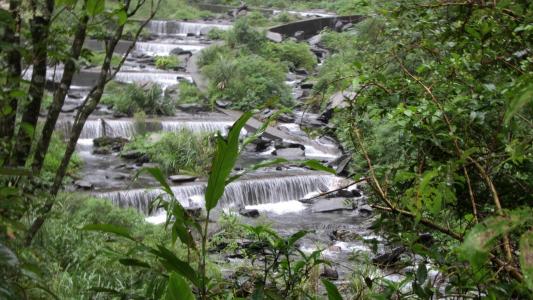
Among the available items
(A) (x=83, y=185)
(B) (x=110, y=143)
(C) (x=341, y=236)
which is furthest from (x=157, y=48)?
(C) (x=341, y=236)

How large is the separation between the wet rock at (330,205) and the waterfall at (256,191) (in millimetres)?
436

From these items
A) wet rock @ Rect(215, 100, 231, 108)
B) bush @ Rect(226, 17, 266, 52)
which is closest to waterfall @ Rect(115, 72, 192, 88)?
wet rock @ Rect(215, 100, 231, 108)

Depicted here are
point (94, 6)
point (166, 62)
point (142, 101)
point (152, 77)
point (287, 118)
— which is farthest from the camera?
point (166, 62)

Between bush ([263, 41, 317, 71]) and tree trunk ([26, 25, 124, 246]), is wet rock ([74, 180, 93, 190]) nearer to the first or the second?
tree trunk ([26, 25, 124, 246])

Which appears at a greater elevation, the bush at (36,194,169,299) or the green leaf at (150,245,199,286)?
the green leaf at (150,245,199,286)

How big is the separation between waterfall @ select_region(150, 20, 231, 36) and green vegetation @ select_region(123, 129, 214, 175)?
13645 millimetres

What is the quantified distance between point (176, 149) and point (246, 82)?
5.34 meters

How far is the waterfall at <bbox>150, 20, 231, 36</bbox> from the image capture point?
24.8m

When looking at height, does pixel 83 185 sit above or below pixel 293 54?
above

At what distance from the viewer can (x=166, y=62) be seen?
18.7 metres

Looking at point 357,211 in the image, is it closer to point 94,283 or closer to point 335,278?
point 335,278

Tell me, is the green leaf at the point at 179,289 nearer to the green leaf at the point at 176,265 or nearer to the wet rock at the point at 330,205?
the green leaf at the point at 176,265

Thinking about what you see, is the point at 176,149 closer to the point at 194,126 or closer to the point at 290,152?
the point at 194,126

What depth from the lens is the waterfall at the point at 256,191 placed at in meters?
9.24
